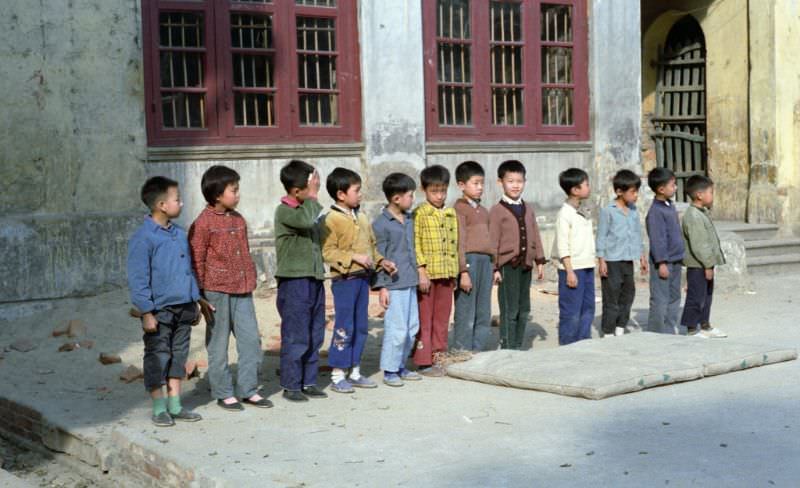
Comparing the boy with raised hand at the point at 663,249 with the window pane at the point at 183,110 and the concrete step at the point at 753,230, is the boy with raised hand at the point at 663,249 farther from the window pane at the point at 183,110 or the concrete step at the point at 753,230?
the concrete step at the point at 753,230

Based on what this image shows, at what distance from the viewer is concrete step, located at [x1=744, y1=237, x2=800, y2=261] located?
13891mm

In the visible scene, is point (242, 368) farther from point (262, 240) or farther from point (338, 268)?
point (262, 240)

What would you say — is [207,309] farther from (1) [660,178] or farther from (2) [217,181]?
(1) [660,178]

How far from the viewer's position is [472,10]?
12.4 meters

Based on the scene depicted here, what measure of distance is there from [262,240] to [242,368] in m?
4.35

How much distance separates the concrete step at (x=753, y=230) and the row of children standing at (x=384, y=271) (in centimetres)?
536

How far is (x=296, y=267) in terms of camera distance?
6832 mm

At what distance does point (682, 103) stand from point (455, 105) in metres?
5.04

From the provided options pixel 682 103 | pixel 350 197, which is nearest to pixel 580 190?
pixel 350 197

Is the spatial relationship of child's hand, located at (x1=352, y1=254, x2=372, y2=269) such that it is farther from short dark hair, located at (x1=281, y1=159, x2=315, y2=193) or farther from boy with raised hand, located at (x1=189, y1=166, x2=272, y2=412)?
boy with raised hand, located at (x1=189, y1=166, x2=272, y2=412)

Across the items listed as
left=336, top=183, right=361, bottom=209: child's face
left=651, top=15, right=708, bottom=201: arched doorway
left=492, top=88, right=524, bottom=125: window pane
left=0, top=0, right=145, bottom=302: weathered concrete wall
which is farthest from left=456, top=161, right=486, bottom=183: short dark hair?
left=651, top=15, right=708, bottom=201: arched doorway

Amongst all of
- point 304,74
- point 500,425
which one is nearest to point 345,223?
point 500,425

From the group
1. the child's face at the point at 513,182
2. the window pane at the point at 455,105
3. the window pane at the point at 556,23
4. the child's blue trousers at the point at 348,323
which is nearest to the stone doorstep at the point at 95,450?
the child's blue trousers at the point at 348,323

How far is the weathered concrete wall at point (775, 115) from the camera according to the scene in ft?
47.4
